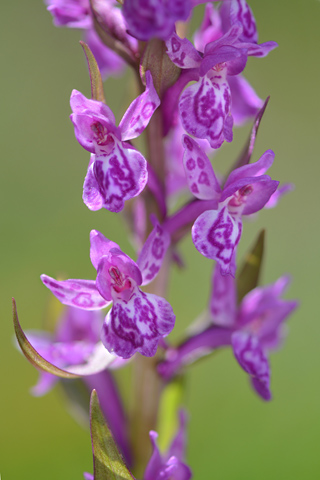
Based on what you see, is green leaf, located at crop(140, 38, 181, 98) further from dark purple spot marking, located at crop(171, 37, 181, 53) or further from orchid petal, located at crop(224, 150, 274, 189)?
orchid petal, located at crop(224, 150, 274, 189)

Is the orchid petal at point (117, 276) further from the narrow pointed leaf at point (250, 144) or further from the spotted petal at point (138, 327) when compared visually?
the narrow pointed leaf at point (250, 144)

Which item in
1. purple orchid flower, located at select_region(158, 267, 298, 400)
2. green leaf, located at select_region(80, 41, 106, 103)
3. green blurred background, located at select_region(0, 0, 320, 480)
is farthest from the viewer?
green blurred background, located at select_region(0, 0, 320, 480)

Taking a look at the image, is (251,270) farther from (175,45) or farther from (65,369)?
(175,45)

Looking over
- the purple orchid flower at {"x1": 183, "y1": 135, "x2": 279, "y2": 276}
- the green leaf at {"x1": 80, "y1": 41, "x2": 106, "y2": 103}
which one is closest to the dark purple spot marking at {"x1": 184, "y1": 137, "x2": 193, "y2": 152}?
the purple orchid flower at {"x1": 183, "y1": 135, "x2": 279, "y2": 276}

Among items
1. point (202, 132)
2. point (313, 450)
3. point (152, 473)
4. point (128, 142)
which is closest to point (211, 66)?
point (202, 132)

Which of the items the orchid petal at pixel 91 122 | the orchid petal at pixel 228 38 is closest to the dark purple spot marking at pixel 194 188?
the orchid petal at pixel 91 122

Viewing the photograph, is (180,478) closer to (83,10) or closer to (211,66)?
(211,66)
